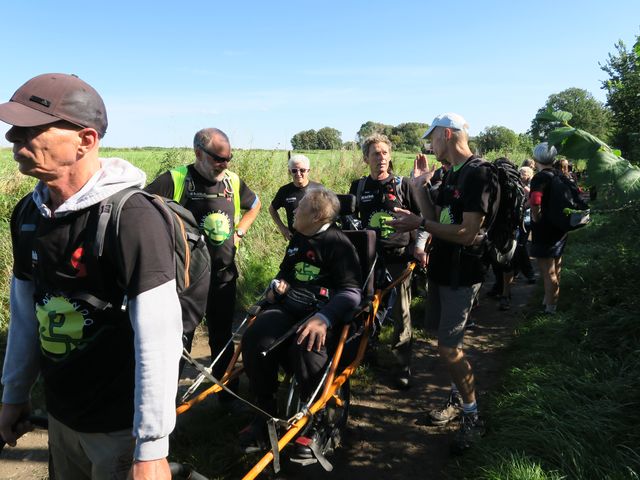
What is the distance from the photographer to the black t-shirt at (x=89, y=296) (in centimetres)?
140

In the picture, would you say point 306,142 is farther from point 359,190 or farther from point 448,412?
point 448,412

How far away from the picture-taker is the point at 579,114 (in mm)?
13188

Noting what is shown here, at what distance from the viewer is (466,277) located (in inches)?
123

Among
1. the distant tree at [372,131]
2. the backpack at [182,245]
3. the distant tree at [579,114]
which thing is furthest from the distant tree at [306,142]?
the backpack at [182,245]

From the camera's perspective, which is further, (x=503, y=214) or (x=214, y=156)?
(x=214, y=156)

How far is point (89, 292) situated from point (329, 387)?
1.80 metres

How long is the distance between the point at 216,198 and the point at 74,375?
227 cm

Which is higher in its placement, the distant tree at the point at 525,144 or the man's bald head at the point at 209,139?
the distant tree at the point at 525,144

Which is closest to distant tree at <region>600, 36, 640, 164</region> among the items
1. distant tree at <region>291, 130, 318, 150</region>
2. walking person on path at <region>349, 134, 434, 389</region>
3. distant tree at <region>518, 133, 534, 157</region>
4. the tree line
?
the tree line

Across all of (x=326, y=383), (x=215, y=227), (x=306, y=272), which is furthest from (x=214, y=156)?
(x=326, y=383)

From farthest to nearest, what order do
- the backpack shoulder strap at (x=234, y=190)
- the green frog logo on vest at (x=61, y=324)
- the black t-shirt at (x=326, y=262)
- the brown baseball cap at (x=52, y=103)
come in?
the backpack shoulder strap at (x=234, y=190) → the black t-shirt at (x=326, y=262) → the green frog logo on vest at (x=61, y=324) → the brown baseball cap at (x=52, y=103)

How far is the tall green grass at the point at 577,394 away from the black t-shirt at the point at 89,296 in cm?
225

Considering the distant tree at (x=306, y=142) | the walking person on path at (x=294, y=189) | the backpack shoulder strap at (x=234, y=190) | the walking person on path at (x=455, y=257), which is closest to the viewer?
the walking person on path at (x=455, y=257)

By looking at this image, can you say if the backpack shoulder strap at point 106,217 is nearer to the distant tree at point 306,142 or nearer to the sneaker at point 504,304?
the sneaker at point 504,304
